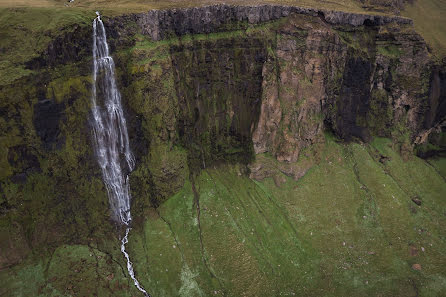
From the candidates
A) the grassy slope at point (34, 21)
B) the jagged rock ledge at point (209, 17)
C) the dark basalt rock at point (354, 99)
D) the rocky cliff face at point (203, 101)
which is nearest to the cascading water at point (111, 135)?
the rocky cliff face at point (203, 101)

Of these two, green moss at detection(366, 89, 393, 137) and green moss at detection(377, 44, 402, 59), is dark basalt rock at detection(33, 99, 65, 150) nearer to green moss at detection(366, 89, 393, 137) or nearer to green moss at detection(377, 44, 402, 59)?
green moss at detection(366, 89, 393, 137)

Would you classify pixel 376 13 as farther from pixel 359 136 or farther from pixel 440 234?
pixel 440 234

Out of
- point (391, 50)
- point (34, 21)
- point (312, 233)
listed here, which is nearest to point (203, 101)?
point (34, 21)

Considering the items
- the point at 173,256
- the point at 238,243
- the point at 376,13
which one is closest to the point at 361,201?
the point at 238,243

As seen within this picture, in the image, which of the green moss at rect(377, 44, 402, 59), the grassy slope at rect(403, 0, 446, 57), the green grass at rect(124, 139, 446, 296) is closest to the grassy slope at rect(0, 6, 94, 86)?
the green grass at rect(124, 139, 446, 296)

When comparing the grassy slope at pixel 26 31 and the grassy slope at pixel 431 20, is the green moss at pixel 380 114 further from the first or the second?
the grassy slope at pixel 26 31

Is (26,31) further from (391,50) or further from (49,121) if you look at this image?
(391,50)
